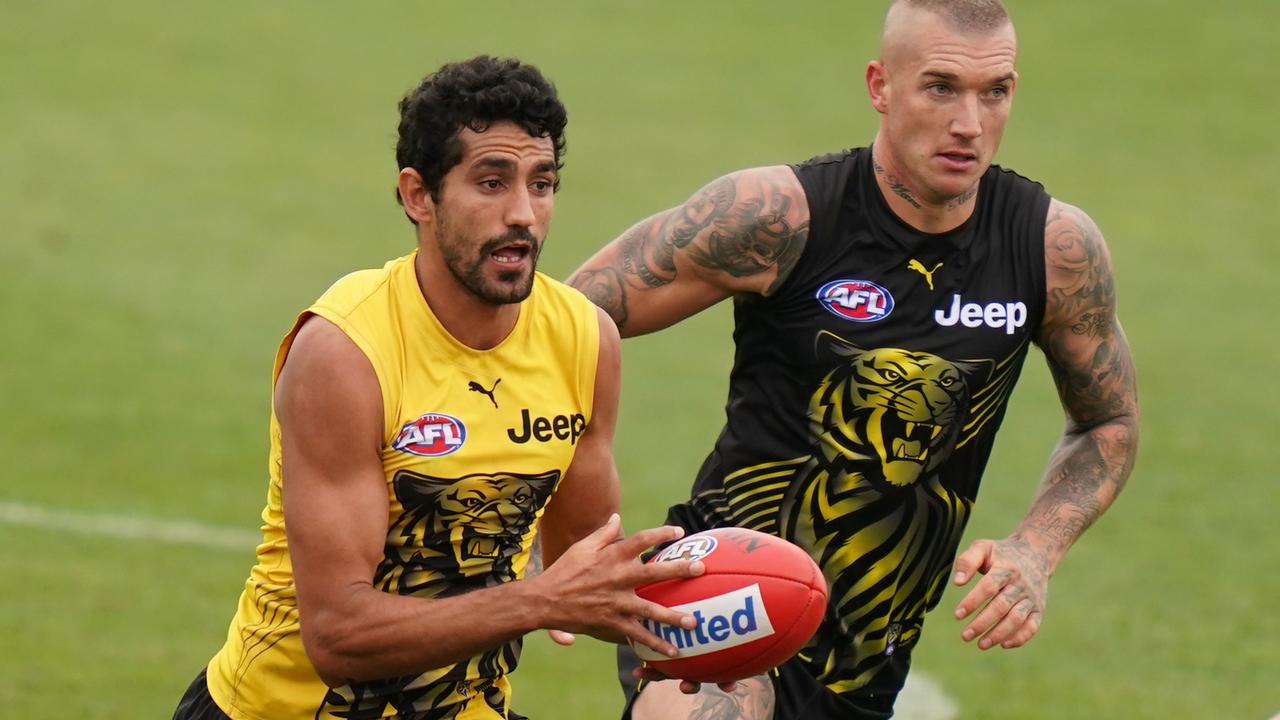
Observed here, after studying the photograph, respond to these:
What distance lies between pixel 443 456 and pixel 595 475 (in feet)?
2.27

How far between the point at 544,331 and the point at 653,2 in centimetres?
2733

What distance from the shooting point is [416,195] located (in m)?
5.68

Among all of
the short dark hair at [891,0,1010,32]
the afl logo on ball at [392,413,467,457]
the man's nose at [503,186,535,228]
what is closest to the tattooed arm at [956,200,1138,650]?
the short dark hair at [891,0,1010,32]

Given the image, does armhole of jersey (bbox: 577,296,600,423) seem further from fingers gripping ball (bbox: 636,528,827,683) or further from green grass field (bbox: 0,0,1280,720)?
green grass field (bbox: 0,0,1280,720)

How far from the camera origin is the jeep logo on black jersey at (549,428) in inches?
225

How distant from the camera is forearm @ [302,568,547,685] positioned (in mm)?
5359

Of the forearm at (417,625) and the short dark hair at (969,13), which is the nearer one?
the forearm at (417,625)

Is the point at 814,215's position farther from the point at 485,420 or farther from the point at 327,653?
the point at 327,653

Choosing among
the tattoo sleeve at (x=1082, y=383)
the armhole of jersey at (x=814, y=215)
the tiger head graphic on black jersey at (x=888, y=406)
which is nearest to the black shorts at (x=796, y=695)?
the tiger head graphic on black jersey at (x=888, y=406)

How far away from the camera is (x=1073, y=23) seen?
100ft

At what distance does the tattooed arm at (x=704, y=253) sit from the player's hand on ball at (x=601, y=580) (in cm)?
163

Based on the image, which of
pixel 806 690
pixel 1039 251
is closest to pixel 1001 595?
pixel 806 690

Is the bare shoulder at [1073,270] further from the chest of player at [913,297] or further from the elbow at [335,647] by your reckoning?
the elbow at [335,647]

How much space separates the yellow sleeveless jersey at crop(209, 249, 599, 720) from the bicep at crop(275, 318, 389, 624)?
8 cm
